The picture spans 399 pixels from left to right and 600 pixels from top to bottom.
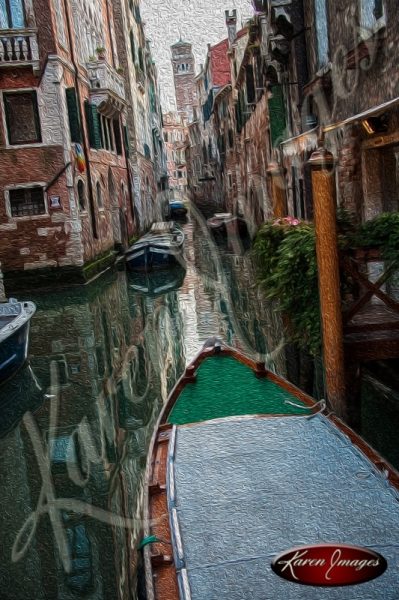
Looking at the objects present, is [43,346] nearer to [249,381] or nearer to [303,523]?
[249,381]

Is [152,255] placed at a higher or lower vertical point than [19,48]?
lower

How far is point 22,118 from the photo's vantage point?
16.1 metres

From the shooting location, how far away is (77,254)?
16453 millimetres

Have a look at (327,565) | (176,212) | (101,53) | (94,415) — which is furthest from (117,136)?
→ (327,565)

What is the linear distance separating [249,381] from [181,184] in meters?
72.0

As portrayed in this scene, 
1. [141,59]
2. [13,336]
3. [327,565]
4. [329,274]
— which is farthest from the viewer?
[141,59]

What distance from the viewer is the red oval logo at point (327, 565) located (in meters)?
1.92

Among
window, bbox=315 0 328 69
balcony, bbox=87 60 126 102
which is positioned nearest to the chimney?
balcony, bbox=87 60 126 102

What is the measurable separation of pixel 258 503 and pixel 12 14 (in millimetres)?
14962

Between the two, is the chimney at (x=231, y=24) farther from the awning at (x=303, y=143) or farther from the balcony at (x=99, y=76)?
the awning at (x=303, y=143)

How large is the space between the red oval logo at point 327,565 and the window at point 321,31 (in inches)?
352

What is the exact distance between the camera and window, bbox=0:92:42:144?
16.0 meters

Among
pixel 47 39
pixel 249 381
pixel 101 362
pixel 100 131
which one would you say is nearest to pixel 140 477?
pixel 249 381

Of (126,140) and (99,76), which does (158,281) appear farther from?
(126,140)
